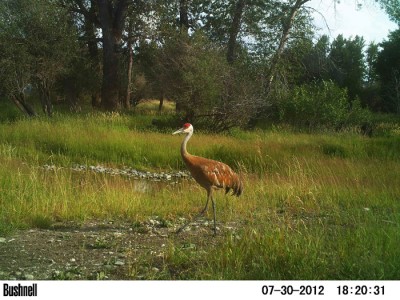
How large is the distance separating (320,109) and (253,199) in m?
16.2

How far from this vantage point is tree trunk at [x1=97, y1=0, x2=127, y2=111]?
2822cm

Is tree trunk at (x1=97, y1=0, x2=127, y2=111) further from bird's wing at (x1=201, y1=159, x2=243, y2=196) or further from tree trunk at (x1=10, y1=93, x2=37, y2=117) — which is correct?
bird's wing at (x1=201, y1=159, x2=243, y2=196)

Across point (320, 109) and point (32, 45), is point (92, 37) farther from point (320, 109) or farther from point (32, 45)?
point (320, 109)

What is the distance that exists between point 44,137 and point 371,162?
11029mm

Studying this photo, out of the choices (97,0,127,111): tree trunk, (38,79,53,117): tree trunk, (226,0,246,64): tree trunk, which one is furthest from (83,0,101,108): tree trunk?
(226,0,246,64): tree trunk

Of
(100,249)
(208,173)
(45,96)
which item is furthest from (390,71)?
(100,249)

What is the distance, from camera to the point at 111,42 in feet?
94.0

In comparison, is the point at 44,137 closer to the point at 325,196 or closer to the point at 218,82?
the point at 218,82

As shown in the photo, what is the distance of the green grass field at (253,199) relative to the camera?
5.20 m

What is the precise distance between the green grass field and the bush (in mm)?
4862

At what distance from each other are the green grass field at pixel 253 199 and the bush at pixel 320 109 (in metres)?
4.86

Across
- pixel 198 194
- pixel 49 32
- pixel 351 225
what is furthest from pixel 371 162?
pixel 49 32

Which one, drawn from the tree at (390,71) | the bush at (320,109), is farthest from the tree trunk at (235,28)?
the tree at (390,71)

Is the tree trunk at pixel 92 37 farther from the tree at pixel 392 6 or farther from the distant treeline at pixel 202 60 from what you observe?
the tree at pixel 392 6
